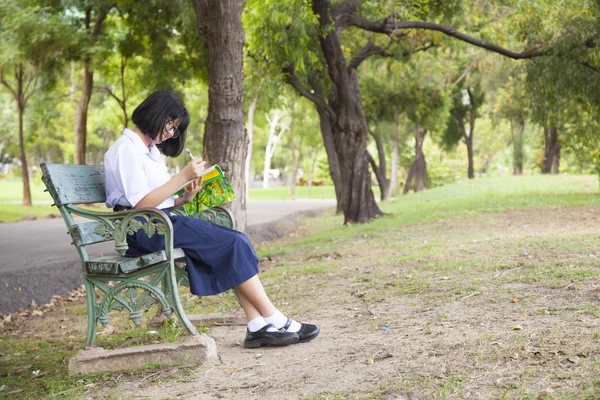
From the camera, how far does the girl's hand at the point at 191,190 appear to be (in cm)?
529

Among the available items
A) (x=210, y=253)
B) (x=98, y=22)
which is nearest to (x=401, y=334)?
(x=210, y=253)

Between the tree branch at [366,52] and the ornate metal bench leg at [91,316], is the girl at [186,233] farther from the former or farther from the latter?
the tree branch at [366,52]

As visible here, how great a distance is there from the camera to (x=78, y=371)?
467cm

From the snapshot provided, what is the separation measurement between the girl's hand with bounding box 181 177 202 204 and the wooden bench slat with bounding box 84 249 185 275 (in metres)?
0.61

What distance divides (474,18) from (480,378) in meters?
15.5

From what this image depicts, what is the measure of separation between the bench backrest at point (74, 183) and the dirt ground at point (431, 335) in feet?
4.52

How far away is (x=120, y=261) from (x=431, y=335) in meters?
2.07

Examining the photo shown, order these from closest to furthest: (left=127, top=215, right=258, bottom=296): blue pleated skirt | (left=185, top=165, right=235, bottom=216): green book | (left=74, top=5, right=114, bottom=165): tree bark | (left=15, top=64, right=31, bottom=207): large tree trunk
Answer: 1. (left=127, top=215, right=258, bottom=296): blue pleated skirt
2. (left=185, top=165, right=235, bottom=216): green book
3. (left=74, top=5, right=114, bottom=165): tree bark
4. (left=15, top=64, right=31, bottom=207): large tree trunk

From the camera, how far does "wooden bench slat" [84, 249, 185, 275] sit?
471 cm

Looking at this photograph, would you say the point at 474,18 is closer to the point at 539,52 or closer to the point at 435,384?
the point at 539,52

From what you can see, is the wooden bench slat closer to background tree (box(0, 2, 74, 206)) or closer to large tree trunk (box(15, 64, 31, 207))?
background tree (box(0, 2, 74, 206))

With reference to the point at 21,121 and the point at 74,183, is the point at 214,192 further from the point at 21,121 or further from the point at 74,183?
the point at 21,121

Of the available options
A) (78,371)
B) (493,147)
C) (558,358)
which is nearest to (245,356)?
(78,371)

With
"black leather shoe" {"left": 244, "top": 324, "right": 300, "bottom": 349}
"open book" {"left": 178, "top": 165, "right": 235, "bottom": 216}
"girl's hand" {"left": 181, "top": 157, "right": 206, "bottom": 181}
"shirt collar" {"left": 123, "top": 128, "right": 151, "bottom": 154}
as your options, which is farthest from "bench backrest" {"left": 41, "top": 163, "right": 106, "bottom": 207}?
"black leather shoe" {"left": 244, "top": 324, "right": 300, "bottom": 349}
